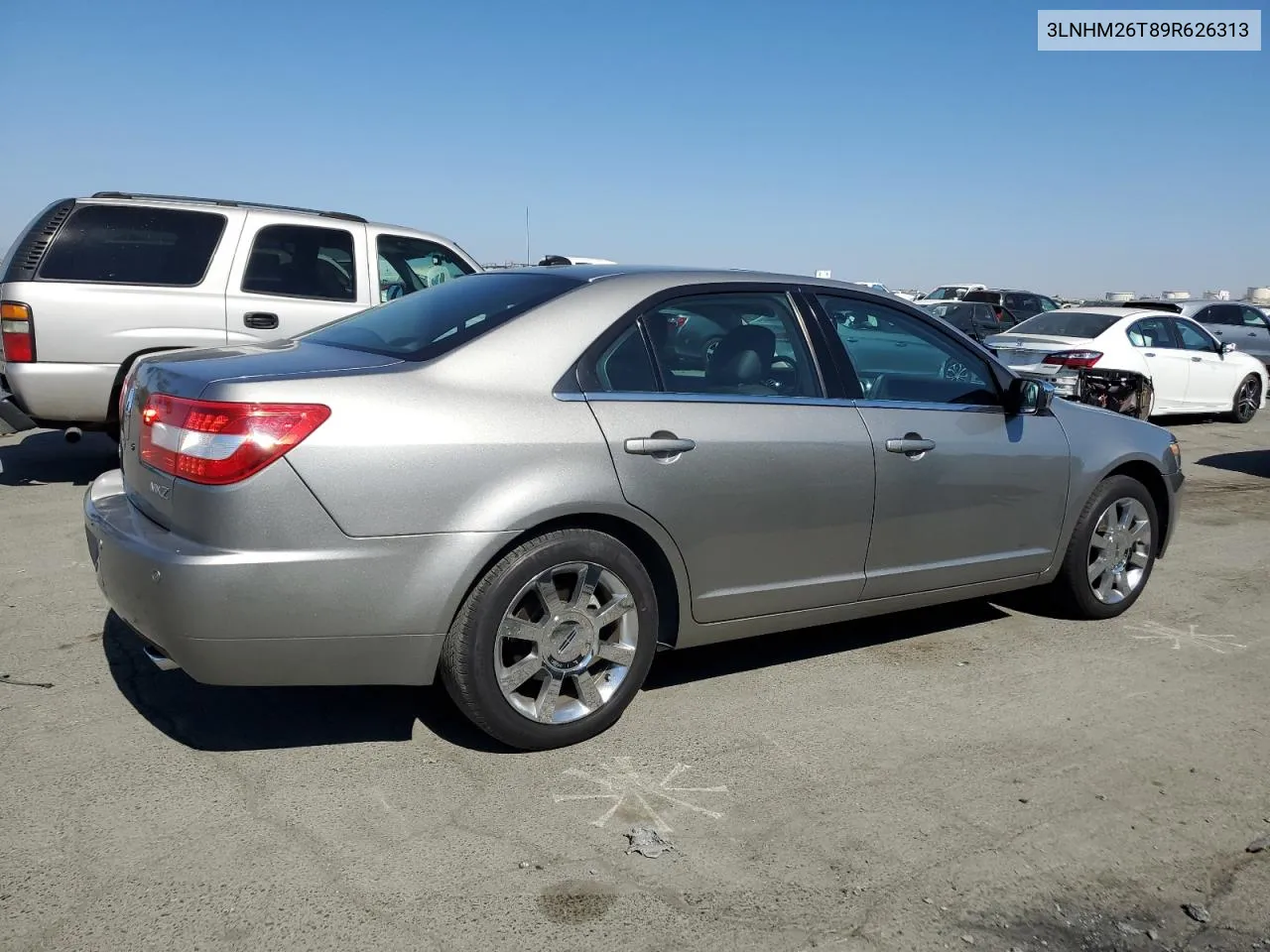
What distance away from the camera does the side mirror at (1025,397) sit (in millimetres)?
4676

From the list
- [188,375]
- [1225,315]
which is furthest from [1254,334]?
[188,375]

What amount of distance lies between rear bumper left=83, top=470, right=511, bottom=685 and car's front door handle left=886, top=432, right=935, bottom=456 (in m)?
1.74

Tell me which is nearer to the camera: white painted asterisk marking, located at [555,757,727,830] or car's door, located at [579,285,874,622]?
white painted asterisk marking, located at [555,757,727,830]

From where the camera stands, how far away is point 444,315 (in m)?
3.95

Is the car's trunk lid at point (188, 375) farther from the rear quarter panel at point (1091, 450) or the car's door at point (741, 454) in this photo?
the rear quarter panel at point (1091, 450)

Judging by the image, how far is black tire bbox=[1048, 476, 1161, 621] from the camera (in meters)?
5.05

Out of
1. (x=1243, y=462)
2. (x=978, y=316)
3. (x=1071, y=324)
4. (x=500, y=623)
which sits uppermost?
(x=978, y=316)

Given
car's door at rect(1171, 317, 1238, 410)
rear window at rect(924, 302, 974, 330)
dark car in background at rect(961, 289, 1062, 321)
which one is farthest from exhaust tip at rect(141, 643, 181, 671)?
dark car in background at rect(961, 289, 1062, 321)

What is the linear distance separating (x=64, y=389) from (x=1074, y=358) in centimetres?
1013

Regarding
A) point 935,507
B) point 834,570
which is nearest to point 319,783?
point 834,570

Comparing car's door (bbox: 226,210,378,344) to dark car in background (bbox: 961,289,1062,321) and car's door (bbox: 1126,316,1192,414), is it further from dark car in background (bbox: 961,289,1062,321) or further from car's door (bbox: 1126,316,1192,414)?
dark car in background (bbox: 961,289,1062,321)

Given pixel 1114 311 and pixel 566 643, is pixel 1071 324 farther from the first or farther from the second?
pixel 566 643

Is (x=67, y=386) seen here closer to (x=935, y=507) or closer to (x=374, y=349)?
(x=374, y=349)

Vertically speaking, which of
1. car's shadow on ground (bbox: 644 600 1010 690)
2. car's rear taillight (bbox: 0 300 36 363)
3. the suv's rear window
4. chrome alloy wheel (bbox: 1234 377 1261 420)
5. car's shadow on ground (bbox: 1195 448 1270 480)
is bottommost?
car's shadow on ground (bbox: 644 600 1010 690)
